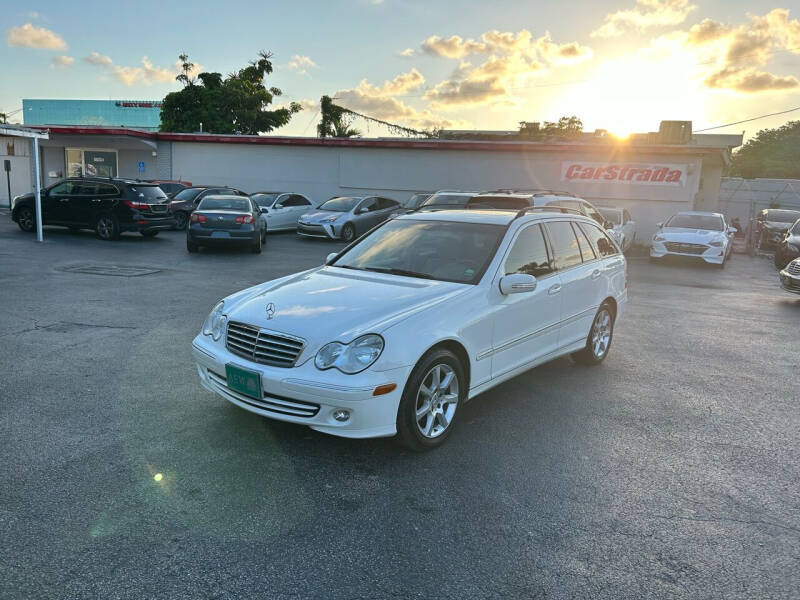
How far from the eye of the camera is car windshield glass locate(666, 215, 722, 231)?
667 inches

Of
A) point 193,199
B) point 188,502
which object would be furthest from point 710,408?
point 193,199

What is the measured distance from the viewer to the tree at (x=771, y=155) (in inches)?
2383

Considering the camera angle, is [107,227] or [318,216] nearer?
[107,227]

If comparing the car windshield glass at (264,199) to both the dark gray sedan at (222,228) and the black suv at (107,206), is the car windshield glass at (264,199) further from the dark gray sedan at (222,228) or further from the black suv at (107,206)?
the dark gray sedan at (222,228)

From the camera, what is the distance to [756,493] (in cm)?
371

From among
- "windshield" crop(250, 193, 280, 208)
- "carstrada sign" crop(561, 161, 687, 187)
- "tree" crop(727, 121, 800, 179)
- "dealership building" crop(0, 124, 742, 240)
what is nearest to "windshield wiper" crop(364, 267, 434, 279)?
"windshield" crop(250, 193, 280, 208)

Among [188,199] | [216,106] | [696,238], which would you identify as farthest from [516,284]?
[216,106]

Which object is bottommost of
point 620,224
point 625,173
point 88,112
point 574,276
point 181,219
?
point 181,219

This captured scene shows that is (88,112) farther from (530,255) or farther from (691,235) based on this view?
(530,255)

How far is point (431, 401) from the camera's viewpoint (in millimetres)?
4113

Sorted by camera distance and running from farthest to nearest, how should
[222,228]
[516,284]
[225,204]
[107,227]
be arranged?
[107,227] → [225,204] → [222,228] → [516,284]

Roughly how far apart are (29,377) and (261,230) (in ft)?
36.5

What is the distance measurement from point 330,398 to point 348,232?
16.5 meters

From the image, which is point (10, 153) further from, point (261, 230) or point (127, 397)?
point (127, 397)
